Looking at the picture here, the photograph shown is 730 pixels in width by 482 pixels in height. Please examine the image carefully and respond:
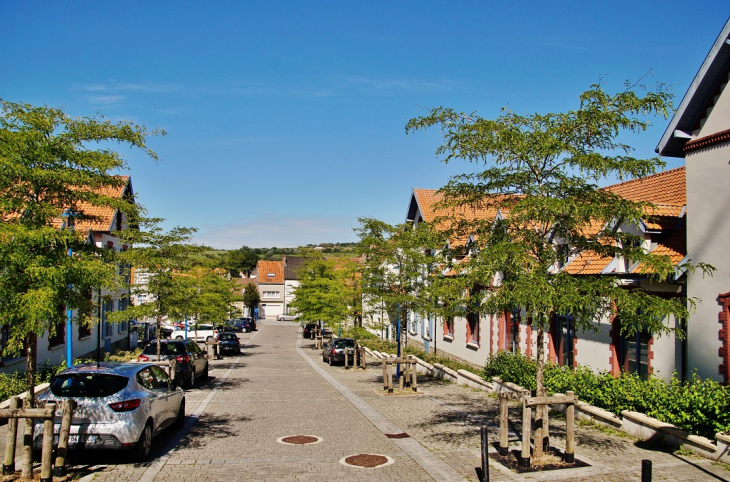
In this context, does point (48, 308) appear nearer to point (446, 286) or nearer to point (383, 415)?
point (446, 286)

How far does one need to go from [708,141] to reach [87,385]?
11.8 m

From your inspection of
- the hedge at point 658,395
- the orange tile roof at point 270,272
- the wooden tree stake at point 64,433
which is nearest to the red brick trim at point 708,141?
the hedge at point 658,395

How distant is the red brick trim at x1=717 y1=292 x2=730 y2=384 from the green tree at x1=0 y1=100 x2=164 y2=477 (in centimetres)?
1023

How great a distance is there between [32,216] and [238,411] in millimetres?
8154

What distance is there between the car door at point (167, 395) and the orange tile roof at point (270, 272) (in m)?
86.0

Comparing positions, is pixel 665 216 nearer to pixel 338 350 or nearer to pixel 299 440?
pixel 299 440

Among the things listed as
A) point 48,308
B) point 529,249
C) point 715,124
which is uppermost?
point 715,124

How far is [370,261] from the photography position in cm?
2134

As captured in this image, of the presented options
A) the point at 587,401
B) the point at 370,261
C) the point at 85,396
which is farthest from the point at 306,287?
the point at 85,396

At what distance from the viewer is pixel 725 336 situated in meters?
10.7

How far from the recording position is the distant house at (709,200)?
35.6ft

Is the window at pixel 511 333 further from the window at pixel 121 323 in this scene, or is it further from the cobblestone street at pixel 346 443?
the window at pixel 121 323

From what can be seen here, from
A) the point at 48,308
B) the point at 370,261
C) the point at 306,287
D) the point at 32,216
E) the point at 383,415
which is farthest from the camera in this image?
the point at 306,287

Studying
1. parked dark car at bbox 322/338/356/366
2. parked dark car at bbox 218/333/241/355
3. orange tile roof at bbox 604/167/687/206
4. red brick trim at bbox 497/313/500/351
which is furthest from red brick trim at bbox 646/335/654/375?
parked dark car at bbox 218/333/241/355
